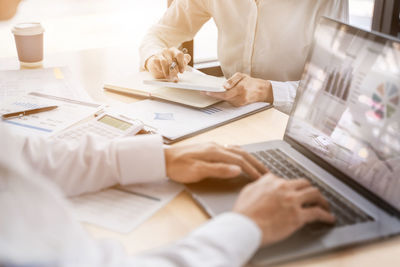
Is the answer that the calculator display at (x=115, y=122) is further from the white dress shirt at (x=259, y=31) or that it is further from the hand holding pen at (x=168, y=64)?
the white dress shirt at (x=259, y=31)

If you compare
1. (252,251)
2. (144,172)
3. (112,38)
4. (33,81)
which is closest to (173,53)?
(33,81)

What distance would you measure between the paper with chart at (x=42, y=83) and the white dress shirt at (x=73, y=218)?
0.55 m

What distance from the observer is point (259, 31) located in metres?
1.75

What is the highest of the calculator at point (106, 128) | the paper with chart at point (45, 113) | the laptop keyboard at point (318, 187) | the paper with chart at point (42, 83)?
the laptop keyboard at point (318, 187)

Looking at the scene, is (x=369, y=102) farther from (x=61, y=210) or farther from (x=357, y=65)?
(x=61, y=210)

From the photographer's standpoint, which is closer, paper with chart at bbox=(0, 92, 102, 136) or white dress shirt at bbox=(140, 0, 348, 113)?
paper with chart at bbox=(0, 92, 102, 136)

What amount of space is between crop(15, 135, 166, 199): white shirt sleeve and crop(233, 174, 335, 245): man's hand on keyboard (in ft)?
0.73

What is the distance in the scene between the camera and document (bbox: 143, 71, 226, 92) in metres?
1.30

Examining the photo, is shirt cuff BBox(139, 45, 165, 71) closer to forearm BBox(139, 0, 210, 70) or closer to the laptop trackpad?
forearm BBox(139, 0, 210, 70)

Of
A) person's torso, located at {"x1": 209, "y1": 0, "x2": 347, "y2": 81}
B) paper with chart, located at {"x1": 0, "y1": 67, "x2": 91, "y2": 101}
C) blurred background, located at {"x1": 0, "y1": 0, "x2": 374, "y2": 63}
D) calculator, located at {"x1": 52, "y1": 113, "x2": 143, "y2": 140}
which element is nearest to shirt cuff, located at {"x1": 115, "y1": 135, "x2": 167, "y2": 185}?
calculator, located at {"x1": 52, "y1": 113, "x2": 143, "y2": 140}

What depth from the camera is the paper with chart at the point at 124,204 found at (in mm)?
768

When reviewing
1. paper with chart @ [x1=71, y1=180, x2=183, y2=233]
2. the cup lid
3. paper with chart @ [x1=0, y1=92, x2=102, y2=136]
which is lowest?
paper with chart @ [x1=0, y1=92, x2=102, y2=136]

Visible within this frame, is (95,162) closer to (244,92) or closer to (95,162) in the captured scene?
(95,162)

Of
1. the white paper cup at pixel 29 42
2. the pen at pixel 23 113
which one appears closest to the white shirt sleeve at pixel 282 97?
the pen at pixel 23 113
